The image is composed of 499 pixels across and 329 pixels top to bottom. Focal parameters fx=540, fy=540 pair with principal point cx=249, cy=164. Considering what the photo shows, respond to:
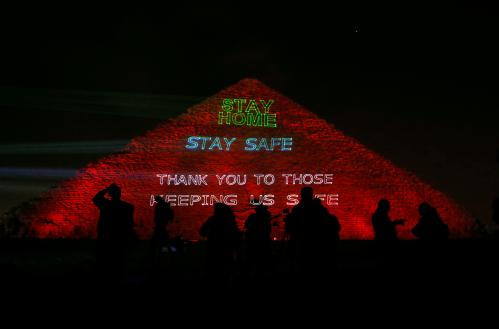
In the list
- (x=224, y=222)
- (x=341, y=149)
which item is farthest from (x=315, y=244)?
(x=341, y=149)

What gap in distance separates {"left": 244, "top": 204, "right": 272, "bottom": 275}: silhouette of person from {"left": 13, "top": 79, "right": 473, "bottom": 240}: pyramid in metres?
14.2

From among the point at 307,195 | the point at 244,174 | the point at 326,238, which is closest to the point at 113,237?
the point at 307,195

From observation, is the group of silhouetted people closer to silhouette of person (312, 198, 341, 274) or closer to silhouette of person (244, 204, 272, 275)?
silhouette of person (312, 198, 341, 274)

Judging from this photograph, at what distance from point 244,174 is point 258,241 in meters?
15.3

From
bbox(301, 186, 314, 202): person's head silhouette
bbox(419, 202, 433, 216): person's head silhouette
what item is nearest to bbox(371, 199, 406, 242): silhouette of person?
bbox(419, 202, 433, 216): person's head silhouette

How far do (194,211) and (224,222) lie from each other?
52.4 ft

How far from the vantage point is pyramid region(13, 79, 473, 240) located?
A: 22.0 m

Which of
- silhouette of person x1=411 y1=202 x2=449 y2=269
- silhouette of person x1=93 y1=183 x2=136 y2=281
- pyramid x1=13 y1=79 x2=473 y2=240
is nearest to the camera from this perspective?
silhouette of person x1=93 y1=183 x2=136 y2=281

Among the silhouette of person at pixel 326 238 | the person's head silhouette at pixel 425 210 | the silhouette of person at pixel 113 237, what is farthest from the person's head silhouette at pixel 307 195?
the silhouette of person at pixel 113 237

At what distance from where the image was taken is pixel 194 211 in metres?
21.7

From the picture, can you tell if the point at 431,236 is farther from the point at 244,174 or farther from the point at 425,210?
the point at 244,174

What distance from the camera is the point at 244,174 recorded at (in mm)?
22406

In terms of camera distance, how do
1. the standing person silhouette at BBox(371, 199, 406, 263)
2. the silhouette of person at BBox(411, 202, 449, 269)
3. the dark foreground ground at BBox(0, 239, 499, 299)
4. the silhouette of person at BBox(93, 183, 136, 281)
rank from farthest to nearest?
1. the standing person silhouette at BBox(371, 199, 406, 263)
2. the silhouette of person at BBox(411, 202, 449, 269)
3. the silhouette of person at BBox(93, 183, 136, 281)
4. the dark foreground ground at BBox(0, 239, 499, 299)

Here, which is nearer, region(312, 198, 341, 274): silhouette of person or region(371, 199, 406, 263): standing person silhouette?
region(312, 198, 341, 274): silhouette of person
